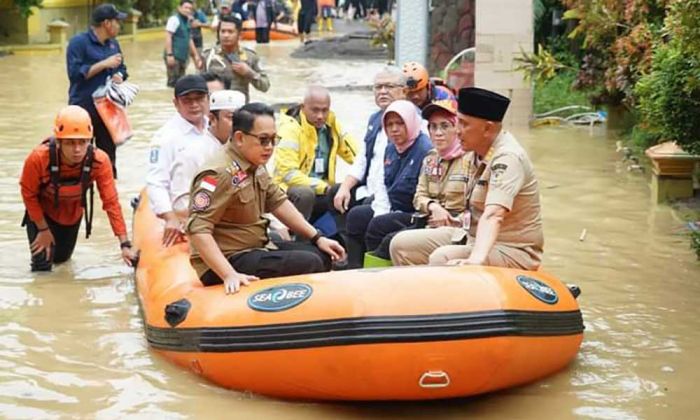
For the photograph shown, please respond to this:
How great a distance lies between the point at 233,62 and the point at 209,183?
511 centimetres

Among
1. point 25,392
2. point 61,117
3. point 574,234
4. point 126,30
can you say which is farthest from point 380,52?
point 25,392

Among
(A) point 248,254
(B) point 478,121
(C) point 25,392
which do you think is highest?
(B) point 478,121

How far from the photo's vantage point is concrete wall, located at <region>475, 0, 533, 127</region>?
594 inches

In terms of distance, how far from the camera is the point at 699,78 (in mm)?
7840

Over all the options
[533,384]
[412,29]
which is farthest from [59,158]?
[412,29]

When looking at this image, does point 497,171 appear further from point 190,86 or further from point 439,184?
Result: point 190,86

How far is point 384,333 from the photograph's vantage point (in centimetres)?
550

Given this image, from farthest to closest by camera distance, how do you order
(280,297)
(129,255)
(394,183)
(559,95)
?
(559,95) < (129,255) < (394,183) < (280,297)

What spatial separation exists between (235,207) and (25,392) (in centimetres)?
132

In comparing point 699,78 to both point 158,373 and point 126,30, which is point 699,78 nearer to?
point 158,373

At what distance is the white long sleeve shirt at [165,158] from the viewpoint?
7750 millimetres

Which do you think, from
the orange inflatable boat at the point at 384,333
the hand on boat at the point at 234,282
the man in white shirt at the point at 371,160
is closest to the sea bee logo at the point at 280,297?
the orange inflatable boat at the point at 384,333

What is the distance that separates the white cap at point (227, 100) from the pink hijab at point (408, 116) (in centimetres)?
86

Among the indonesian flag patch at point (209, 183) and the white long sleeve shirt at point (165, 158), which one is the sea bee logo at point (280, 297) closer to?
the indonesian flag patch at point (209, 183)
